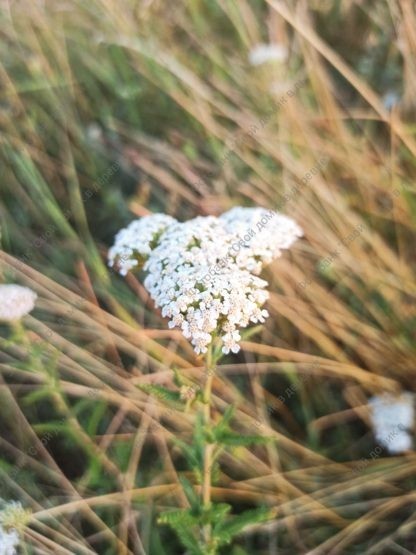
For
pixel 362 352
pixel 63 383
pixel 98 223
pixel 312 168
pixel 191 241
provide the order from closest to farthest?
pixel 191 241 → pixel 63 383 → pixel 362 352 → pixel 312 168 → pixel 98 223

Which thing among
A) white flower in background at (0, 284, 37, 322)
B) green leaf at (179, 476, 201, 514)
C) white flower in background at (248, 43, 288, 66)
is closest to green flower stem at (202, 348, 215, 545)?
green leaf at (179, 476, 201, 514)

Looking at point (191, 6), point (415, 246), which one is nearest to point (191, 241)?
point (415, 246)

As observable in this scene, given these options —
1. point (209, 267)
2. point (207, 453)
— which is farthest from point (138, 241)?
point (207, 453)

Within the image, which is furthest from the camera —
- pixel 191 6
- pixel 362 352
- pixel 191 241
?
pixel 191 6

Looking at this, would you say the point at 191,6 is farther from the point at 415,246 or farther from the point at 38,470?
the point at 38,470

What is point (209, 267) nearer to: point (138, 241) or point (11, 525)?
point (138, 241)

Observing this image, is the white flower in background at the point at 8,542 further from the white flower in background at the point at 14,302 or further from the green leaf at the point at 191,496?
the white flower in background at the point at 14,302

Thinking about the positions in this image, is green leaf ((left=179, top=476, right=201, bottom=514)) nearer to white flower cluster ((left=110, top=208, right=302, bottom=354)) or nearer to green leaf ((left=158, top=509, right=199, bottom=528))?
green leaf ((left=158, top=509, right=199, bottom=528))

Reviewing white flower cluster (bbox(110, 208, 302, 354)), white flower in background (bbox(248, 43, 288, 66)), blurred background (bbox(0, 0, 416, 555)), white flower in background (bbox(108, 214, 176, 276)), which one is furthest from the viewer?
white flower in background (bbox(248, 43, 288, 66))
